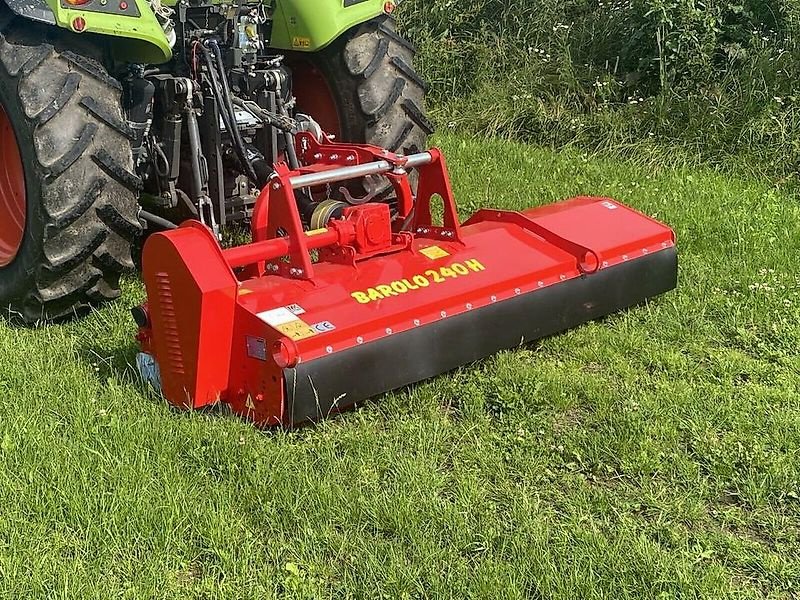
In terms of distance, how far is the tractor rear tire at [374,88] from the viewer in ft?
14.0

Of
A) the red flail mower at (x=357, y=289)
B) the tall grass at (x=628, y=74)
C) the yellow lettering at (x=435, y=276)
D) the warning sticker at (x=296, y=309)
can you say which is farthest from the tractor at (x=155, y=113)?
the tall grass at (x=628, y=74)

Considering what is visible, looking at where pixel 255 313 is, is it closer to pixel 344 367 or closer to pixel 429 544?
pixel 344 367

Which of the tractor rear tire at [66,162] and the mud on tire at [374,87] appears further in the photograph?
the mud on tire at [374,87]

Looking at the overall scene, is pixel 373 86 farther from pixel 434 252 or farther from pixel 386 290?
pixel 386 290

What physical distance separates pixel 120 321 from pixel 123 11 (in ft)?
3.86

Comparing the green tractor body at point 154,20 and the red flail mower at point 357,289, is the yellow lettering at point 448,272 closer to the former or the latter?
the red flail mower at point 357,289

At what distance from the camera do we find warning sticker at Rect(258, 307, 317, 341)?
290 centimetres

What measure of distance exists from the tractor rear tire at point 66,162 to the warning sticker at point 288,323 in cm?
92

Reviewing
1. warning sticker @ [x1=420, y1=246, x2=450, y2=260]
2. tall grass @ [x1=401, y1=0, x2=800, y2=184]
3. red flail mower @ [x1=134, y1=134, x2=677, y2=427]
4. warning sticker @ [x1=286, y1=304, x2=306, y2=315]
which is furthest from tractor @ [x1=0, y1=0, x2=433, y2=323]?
tall grass @ [x1=401, y1=0, x2=800, y2=184]

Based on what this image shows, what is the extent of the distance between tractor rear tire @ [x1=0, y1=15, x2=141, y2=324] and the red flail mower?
0.49 meters

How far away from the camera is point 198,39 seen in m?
4.04

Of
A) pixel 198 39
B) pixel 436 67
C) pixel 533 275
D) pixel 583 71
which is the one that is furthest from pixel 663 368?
pixel 436 67

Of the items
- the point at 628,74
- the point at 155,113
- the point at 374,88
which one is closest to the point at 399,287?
the point at 374,88

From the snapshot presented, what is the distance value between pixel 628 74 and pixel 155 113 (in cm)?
392
